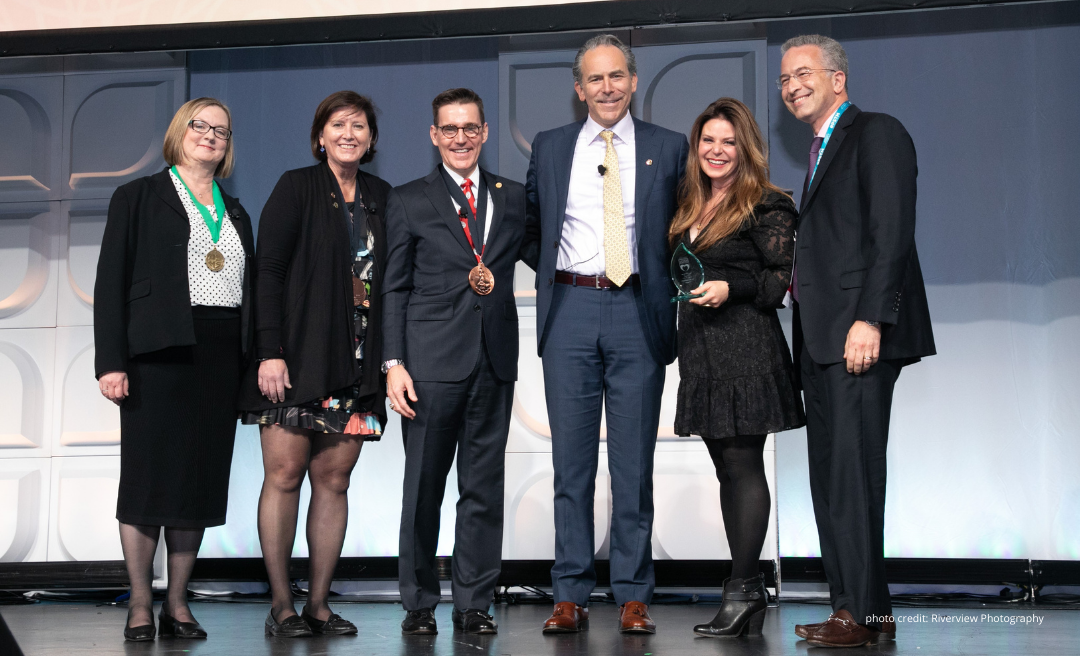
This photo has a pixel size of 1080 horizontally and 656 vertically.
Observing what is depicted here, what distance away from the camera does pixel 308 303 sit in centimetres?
290

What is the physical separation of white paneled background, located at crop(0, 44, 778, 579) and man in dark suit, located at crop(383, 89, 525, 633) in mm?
1061

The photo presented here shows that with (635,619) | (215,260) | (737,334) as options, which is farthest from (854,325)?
(215,260)

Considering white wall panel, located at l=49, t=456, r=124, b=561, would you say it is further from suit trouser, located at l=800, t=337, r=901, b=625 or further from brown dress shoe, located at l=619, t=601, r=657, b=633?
suit trouser, located at l=800, t=337, r=901, b=625

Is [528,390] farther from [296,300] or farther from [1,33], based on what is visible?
[1,33]

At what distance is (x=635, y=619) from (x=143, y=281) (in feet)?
6.22

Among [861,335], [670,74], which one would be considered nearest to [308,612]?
[861,335]

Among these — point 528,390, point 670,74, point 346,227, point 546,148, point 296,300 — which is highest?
point 670,74

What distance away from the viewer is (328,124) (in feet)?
9.94

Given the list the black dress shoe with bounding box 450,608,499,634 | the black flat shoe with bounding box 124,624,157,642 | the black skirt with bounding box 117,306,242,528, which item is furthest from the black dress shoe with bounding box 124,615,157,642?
the black dress shoe with bounding box 450,608,499,634

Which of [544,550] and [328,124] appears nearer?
[328,124]

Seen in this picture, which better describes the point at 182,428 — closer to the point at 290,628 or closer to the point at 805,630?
the point at 290,628

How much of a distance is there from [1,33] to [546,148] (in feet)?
9.55

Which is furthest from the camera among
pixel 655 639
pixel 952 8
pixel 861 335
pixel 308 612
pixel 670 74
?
pixel 670 74

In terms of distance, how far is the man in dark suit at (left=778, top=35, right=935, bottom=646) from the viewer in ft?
7.97
